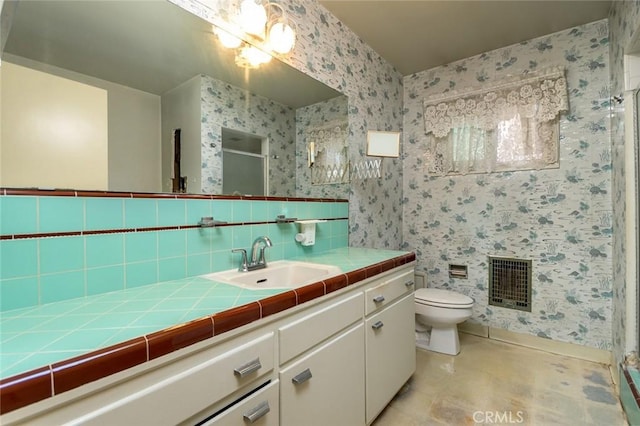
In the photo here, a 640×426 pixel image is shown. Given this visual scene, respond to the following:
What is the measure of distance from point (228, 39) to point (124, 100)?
0.59 meters

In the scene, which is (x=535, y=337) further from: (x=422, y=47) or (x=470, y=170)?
(x=422, y=47)

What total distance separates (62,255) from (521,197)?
281cm

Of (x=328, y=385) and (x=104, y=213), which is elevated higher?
(x=104, y=213)

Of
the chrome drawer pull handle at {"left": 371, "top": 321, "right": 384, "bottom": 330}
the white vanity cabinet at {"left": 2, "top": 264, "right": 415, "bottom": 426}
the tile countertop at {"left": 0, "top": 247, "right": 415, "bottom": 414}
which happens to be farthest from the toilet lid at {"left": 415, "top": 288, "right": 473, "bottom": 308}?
the tile countertop at {"left": 0, "top": 247, "right": 415, "bottom": 414}

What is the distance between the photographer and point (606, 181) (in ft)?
6.67

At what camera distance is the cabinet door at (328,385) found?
0.94 metres

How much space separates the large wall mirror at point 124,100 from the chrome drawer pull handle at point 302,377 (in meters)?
0.83

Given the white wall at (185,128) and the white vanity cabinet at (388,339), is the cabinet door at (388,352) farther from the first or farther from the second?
the white wall at (185,128)

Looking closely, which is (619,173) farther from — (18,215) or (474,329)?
(18,215)

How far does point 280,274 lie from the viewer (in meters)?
1.46

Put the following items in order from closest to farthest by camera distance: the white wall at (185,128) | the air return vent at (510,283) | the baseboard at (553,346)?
the white wall at (185,128)
the baseboard at (553,346)
the air return vent at (510,283)

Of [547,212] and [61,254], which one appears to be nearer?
[61,254]

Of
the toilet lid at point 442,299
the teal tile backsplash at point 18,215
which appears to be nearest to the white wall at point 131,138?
the teal tile backsplash at point 18,215

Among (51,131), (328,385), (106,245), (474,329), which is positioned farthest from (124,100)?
(474,329)
